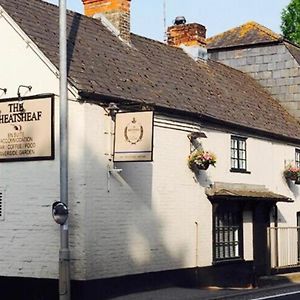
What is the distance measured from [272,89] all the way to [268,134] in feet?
17.7

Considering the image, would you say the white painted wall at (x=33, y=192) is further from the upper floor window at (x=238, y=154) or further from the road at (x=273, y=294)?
the upper floor window at (x=238, y=154)

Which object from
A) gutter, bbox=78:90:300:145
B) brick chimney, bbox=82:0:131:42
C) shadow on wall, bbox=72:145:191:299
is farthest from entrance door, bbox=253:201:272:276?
brick chimney, bbox=82:0:131:42

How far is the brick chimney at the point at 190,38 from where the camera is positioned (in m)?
25.4

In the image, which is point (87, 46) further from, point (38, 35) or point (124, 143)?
point (124, 143)

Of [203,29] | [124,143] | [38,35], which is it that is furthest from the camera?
[203,29]

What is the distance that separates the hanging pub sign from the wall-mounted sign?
149 cm

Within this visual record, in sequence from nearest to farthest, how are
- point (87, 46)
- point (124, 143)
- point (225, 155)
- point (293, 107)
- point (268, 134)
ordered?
point (124, 143)
point (87, 46)
point (225, 155)
point (268, 134)
point (293, 107)

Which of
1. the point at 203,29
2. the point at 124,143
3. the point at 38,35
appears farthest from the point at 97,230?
the point at 203,29

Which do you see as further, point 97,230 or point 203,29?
point 203,29

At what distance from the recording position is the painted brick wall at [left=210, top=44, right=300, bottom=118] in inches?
1120

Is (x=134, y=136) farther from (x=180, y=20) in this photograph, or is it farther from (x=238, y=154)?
(x=180, y=20)

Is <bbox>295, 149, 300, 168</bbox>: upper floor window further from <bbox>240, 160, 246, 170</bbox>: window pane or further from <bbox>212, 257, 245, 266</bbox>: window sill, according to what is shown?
<bbox>212, 257, 245, 266</bbox>: window sill

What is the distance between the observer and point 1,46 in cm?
1731

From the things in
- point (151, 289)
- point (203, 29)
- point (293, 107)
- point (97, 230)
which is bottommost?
point (151, 289)
